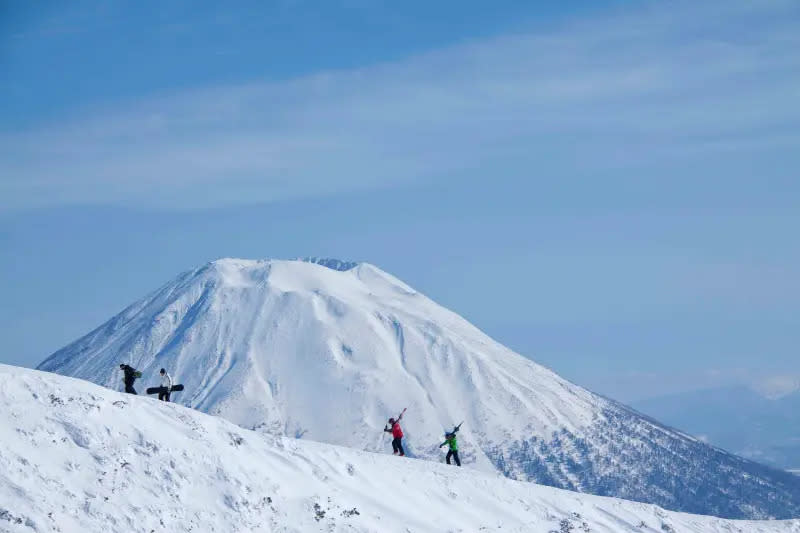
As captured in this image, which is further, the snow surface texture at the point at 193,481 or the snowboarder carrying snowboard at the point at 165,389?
the snowboarder carrying snowboard at the point at 165,389

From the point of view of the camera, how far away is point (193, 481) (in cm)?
4209

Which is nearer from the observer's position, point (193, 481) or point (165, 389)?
point (193, 481)

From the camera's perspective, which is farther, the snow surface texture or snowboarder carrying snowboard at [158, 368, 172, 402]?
snowboarder carrying snowboard at [158, 368, 172, 402]

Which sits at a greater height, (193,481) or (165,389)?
(165,389)

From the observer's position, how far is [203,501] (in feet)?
136

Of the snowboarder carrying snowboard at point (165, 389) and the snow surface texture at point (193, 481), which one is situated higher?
the snowboarder carrying snowboard at point (165, 389)

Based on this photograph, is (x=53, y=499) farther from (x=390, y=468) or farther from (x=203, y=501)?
(x=390, y=468)

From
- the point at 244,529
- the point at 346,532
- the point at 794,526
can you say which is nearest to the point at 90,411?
the point at 244,529

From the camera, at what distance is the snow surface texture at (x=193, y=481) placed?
126ft

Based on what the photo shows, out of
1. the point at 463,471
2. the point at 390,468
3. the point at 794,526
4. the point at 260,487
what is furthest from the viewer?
the point at 794,526

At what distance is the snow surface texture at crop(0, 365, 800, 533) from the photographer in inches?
1517

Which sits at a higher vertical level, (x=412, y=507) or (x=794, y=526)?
(x=794, y=526)

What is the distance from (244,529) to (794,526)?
35.5 m

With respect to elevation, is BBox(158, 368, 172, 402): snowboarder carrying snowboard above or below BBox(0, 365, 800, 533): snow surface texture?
above
